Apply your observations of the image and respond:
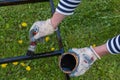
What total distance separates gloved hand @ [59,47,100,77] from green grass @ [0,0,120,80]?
566mm

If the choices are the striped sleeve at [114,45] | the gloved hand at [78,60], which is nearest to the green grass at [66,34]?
the gloved hand at [78,60]

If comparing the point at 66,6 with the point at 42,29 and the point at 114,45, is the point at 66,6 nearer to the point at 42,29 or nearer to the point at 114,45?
the point at 42,29

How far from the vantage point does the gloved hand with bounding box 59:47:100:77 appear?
1.93 metres

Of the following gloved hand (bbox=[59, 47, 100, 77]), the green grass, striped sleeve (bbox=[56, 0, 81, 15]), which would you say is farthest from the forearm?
the green grass

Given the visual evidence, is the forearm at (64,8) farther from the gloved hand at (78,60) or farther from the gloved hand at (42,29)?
the gloved hand at (78,60)

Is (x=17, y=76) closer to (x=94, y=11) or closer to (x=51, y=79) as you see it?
→ (x=51, y=79)

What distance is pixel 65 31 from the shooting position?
2.85 m

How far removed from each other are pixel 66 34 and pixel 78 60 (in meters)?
0.92

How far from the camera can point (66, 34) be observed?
2.83 metres

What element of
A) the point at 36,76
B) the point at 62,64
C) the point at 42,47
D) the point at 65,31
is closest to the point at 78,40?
the point at 65,31

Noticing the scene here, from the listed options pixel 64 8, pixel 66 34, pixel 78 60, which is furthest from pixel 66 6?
pixel 66 34

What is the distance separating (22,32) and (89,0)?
74 cm

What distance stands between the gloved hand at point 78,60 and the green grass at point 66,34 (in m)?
0.57

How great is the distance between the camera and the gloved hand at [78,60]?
1929 millimetres
